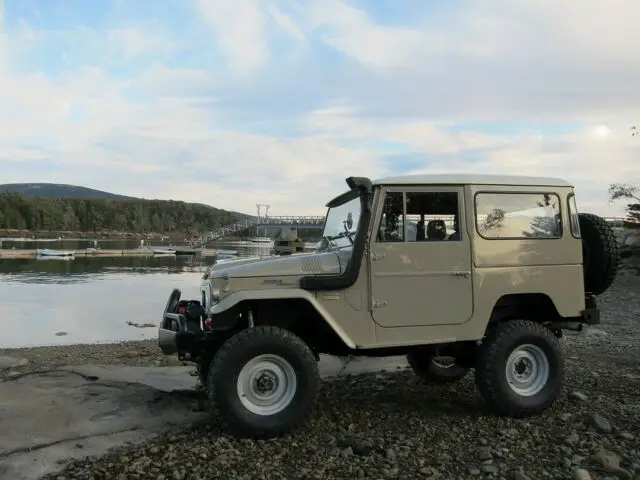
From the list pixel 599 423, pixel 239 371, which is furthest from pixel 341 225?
pixel 599 423

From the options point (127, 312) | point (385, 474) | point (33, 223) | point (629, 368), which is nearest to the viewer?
point (385, 474)

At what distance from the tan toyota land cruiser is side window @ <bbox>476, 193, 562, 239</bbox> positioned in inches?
0.5

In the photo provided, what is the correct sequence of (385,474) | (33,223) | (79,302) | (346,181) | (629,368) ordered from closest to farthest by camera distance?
(385,474) < (346,181) < (629,368) < (79,302) < (33,223)

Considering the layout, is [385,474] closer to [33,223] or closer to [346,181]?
[346,181]

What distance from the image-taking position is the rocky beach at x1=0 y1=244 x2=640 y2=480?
4.97 meters

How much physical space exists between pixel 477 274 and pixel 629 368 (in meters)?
4.19

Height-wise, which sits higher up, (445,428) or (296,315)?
(296,315)

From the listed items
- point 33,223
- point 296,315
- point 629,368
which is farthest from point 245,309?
point 33,223

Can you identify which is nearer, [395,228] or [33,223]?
[395,228]

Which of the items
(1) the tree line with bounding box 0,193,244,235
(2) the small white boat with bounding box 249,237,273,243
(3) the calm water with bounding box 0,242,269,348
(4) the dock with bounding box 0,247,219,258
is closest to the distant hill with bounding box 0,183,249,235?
(1) the tree line with bounding box 0,193,244,235

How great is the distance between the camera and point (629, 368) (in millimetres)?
8945

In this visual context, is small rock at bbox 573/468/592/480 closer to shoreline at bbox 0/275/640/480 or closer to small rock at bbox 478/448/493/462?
shoreline at bbox 0/275/640/480

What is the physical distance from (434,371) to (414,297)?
1.89 meters

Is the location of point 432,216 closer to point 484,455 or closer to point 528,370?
point 528,370
